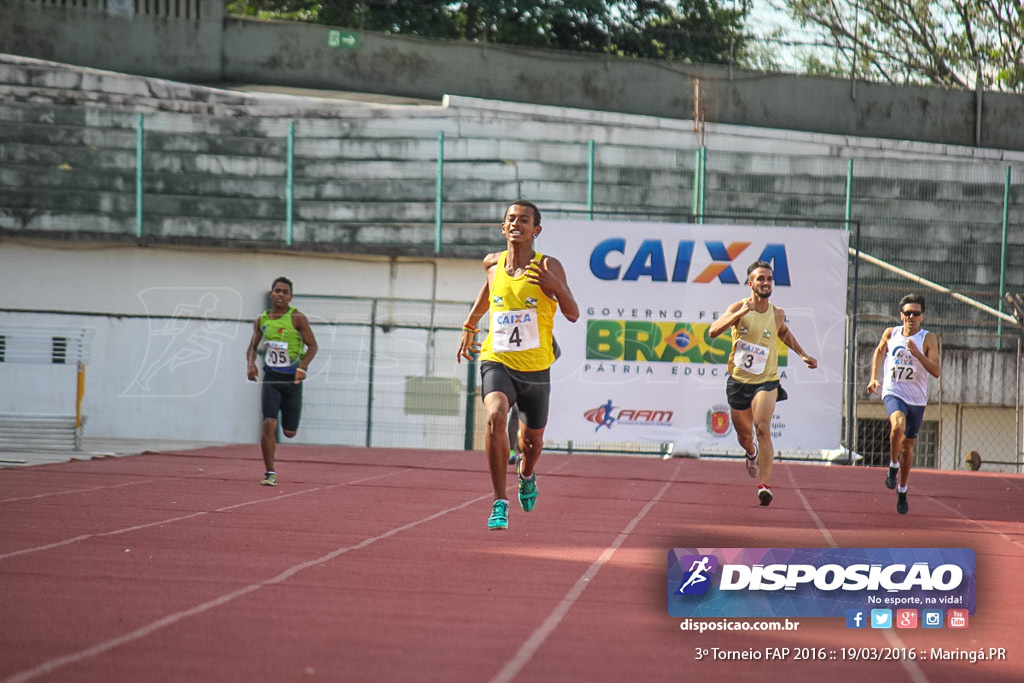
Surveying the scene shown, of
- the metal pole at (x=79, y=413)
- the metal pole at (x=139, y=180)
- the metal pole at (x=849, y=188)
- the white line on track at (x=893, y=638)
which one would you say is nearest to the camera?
the white line on track at (x=893, y=638)

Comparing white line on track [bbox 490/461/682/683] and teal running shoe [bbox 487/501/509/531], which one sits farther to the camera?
teal running shoe [bbox 487/501/509/531]

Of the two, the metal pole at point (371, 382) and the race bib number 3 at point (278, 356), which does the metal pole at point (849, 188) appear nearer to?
the metal pole at point (371, 382)

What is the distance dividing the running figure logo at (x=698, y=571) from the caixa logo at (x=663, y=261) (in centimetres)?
1349

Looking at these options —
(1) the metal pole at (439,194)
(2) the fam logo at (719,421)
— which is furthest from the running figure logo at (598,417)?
(1) the metal pole at (439,194)

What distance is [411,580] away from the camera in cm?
672

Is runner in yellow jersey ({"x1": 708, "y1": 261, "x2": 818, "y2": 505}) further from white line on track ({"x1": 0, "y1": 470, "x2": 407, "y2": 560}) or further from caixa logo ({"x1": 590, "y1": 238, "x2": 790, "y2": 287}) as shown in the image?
caixa logo ({"x1": 590, "y1": 238, "x2": 790, "y2": 287})

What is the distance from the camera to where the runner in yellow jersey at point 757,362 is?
11.9 m

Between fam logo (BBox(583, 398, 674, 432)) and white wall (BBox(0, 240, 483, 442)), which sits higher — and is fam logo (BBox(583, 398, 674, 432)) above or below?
below

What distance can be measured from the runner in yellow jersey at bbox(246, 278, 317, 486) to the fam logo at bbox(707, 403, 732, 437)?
24.6 feet

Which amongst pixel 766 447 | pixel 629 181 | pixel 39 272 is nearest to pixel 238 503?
pixel 766 447

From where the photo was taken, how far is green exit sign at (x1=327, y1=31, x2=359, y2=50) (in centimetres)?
3012

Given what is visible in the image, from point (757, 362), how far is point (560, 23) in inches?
1152

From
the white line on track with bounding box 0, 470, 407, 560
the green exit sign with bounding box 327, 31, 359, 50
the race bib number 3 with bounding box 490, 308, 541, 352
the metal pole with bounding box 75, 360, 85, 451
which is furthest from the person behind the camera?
the green exit sign with bounding box 327, 31, 359, 50

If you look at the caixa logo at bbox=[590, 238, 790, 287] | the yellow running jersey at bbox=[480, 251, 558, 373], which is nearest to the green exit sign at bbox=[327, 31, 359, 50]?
the caixa logo at bbox=[590, 238, 790, 287]
